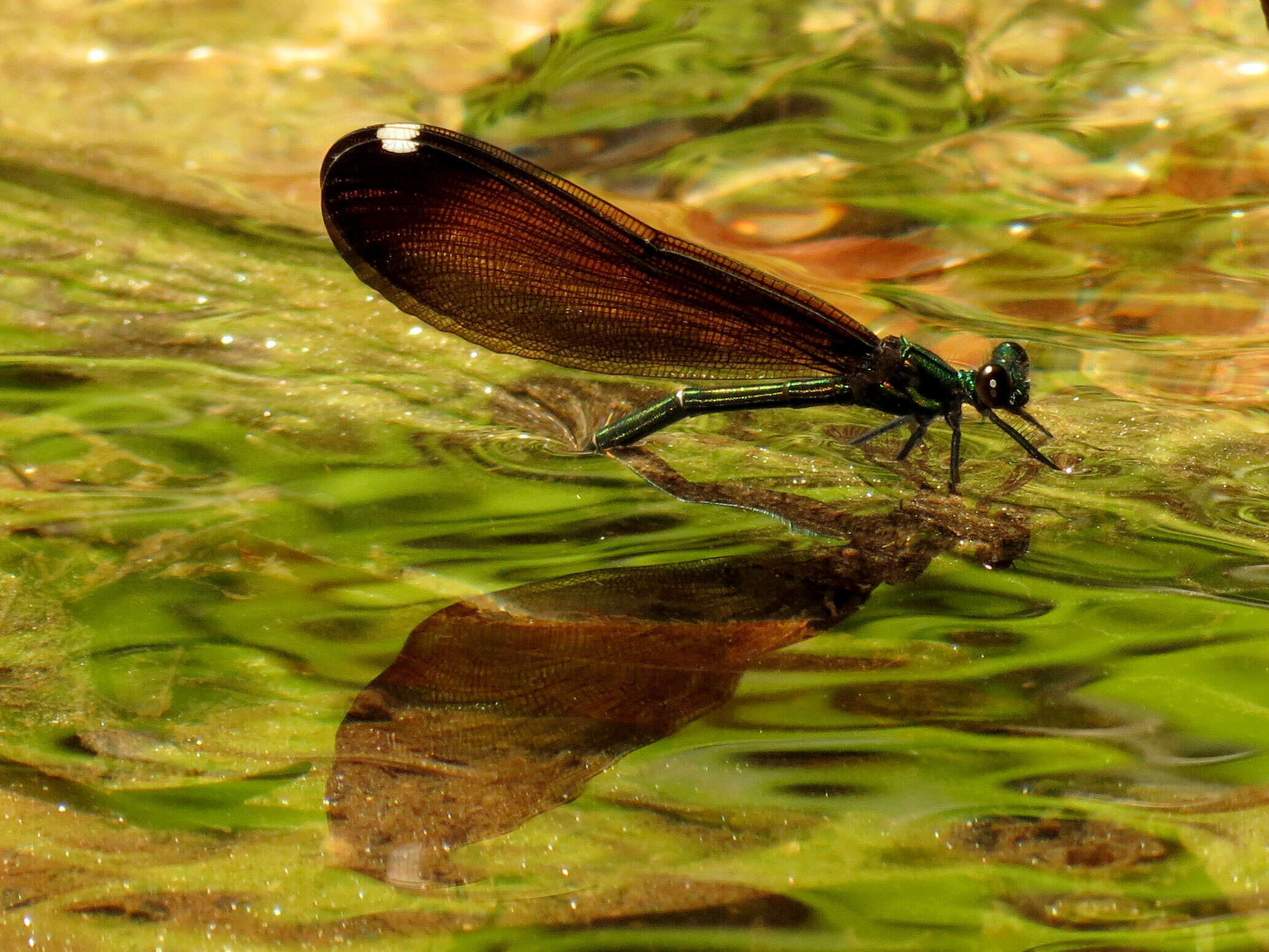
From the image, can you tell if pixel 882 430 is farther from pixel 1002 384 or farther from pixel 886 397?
pixel 1002 384

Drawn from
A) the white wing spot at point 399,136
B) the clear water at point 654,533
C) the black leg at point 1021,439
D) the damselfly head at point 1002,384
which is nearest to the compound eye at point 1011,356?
the damselfly head at point 1002,384

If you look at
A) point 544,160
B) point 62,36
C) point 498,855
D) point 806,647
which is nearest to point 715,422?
point 806,647

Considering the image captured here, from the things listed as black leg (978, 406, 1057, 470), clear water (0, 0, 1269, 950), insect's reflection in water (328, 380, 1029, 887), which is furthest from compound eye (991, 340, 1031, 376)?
insect's reflection in water (328, 380, 1029, 887)

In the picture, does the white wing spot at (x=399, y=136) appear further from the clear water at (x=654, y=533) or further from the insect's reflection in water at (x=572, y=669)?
the insect's reflection in water at (x=572, y=669)

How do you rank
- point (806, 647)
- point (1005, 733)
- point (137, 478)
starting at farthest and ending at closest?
point (137, 478) → point (806, 647) → point (1005, 733)

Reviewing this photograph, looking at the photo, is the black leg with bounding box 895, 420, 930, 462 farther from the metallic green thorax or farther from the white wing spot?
the white wing spot

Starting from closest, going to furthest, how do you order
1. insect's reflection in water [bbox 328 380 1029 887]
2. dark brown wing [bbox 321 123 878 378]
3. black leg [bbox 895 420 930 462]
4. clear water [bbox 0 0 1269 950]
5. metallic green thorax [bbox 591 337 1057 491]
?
clear water [bbox 0 0 1269 950] < insect's reflection in water [bbox 328 380 1029 887] < dark brown wing [bbox 321 123 878 378] < metallic green thorax [bbox 591 337 1057 491] < black leg [bbox 895 420 930 462]

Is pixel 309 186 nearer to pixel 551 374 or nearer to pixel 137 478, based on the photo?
pixel 551 374

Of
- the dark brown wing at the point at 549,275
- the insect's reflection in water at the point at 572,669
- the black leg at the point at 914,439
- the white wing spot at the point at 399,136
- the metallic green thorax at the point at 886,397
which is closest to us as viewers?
the insect's reflection in water at the point at 572,669
